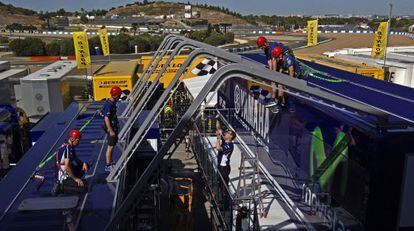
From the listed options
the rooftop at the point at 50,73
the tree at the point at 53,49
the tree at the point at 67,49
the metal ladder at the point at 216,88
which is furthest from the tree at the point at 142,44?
the metal ladder at the point at 216,88

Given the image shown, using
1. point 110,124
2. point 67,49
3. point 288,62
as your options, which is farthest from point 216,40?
point 110,124

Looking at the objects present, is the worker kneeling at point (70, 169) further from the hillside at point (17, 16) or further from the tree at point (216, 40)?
the hillside at point (17, 16)

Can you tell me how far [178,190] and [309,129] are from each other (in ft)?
13.5

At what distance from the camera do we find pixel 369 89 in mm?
6879

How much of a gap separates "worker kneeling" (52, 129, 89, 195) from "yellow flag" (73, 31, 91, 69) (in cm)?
1485

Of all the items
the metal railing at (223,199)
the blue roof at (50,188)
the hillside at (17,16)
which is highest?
the hillside at (17,16)

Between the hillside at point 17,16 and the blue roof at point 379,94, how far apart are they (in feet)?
396

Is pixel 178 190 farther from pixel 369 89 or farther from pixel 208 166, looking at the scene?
pixel 369 89

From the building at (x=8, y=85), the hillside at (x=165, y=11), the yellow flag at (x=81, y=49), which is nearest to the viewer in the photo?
the building at (x=8, y=85)

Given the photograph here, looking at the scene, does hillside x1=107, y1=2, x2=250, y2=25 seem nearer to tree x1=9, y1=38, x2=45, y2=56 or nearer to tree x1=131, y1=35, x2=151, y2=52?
tree x1=131, y1=35, x2=151, y2=52

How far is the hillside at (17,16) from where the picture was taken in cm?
11500

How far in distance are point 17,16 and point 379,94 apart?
134 m

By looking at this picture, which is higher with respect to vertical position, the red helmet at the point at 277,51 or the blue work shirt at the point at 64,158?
the red helmet at the point at 277,51

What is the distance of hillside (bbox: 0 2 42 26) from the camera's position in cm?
11500
